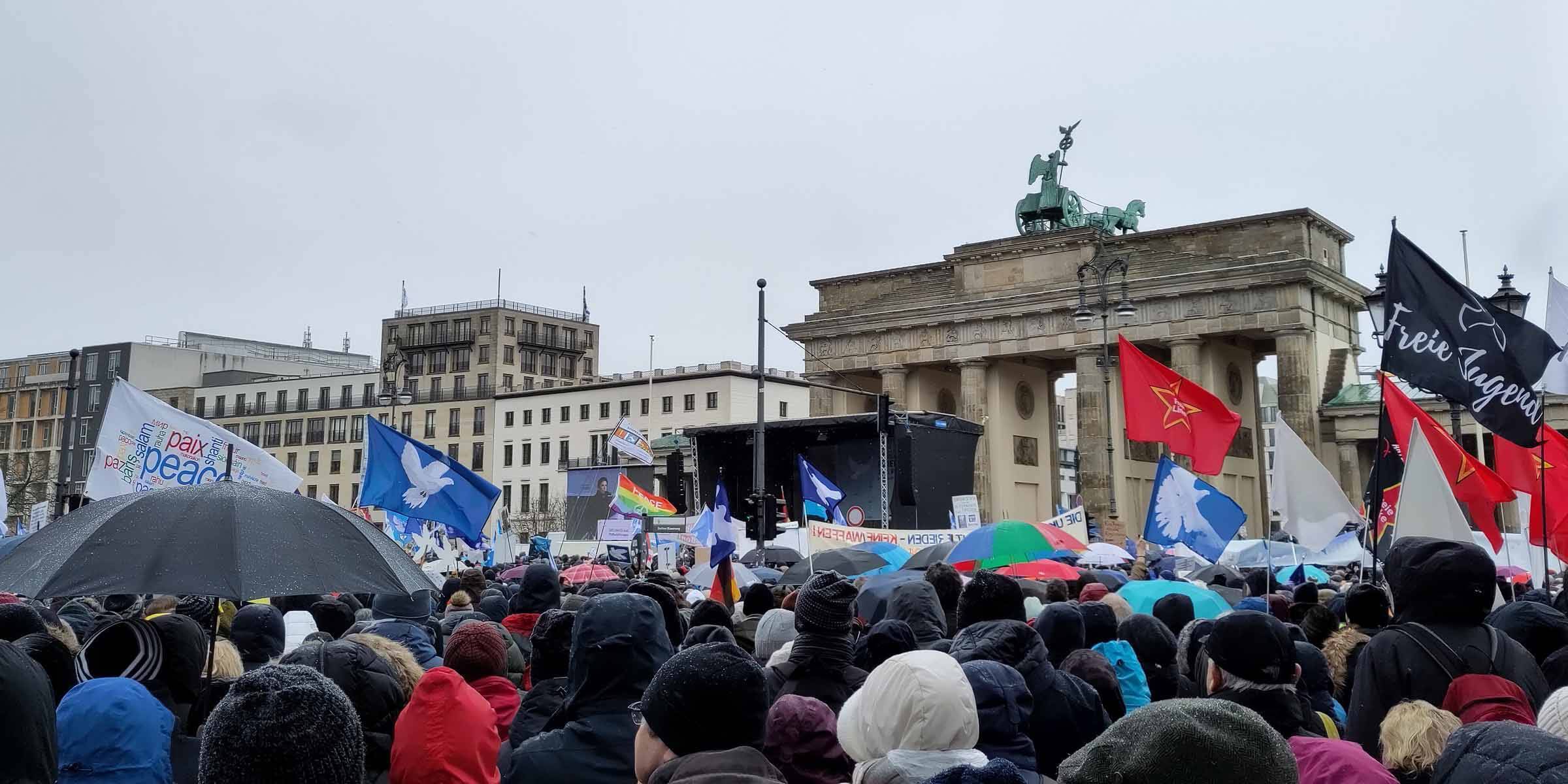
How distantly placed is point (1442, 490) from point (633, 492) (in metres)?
20.4

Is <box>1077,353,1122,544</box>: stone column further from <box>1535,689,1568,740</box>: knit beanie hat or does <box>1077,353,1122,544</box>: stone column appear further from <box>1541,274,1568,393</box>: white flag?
<box>1535,689,1568,740</box>: knit beanie hat

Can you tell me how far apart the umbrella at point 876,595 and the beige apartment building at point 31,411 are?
344ft

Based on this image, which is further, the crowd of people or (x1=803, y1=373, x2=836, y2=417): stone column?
(x1=803, y1=373, x2=836, y2=417): stone column

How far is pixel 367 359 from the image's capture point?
12625cm

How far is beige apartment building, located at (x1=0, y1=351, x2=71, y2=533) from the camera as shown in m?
106

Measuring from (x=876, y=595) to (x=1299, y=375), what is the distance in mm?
46761

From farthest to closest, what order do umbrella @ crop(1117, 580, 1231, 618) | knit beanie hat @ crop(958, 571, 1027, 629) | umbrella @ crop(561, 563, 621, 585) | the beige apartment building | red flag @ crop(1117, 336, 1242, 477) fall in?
the beige apartment building, umbrella @ crop(561, 563, 621, 585), red flag @ crop(1117, 336, 1242, 477), umbrella @ crop(1117, 580, 1231, 618), knit beanie hat @ crop(958, 571, 1027, 629)

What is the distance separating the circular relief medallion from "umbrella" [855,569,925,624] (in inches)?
2089

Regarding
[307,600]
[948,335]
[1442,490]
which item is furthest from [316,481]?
[1442,490]

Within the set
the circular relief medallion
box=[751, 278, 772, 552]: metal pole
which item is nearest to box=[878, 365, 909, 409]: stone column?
the circular relief medallion

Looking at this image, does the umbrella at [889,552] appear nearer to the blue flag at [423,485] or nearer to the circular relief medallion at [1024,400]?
the blue flag at [423,485]

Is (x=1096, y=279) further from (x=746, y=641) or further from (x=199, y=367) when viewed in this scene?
(x=199, y=367)

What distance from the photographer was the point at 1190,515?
607 inches

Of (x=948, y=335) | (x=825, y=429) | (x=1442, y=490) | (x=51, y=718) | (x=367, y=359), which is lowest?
(x=51, y=718)
